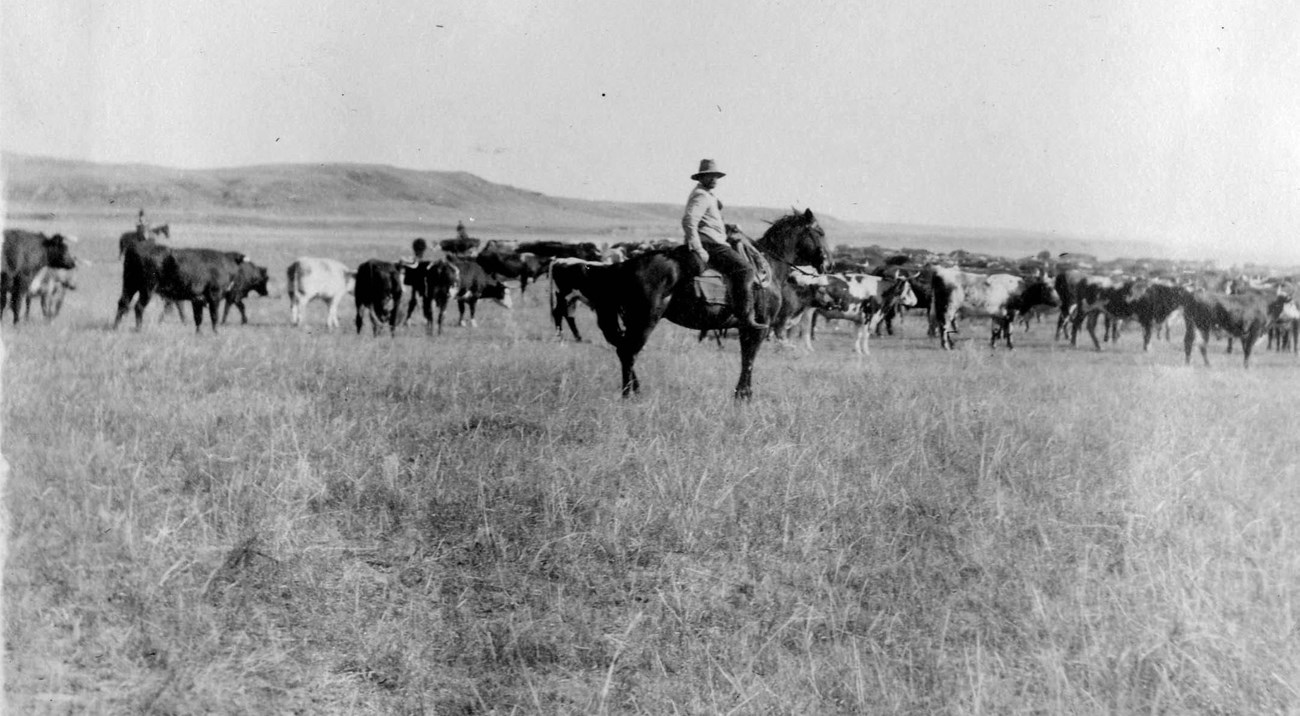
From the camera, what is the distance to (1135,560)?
488 centimetres

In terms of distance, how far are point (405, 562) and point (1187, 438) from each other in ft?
18.4

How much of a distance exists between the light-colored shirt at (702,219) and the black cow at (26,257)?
8490mm

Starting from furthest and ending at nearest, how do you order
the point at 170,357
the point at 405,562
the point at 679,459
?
the point at 170,357, the point at 679,459, the point at 405,562

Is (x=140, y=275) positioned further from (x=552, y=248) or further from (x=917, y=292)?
(x=552, y=248)

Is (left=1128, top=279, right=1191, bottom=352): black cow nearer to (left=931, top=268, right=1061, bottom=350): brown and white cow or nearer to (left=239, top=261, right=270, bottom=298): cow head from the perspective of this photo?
(left=931, top=268, right=1061, bottom=350): brown and white cow

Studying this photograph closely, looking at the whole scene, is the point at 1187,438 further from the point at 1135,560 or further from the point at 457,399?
the point at 457,399

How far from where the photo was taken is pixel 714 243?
337 inches

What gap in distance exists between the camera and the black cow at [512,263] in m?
24.0

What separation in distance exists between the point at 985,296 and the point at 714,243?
12765 millimetres

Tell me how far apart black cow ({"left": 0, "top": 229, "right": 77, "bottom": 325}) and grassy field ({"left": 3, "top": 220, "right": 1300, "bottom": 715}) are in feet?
16.6

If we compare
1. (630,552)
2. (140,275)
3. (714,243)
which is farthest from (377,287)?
(630,552)

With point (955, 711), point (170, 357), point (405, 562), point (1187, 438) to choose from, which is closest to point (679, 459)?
point (405, 562)

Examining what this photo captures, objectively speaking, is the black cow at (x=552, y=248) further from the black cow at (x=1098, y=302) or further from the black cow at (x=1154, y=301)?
the black cow at (x=1154, y=301)

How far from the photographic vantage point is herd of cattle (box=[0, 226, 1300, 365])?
42.2 ft
